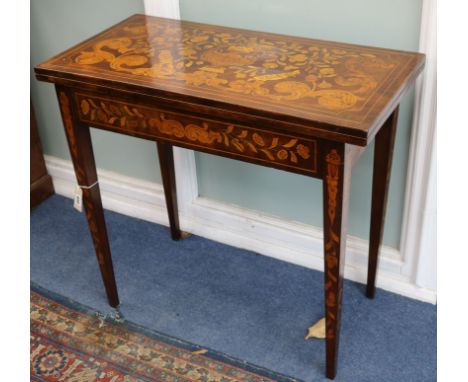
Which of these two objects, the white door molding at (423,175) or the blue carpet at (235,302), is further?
the blue carpet at (235,302)

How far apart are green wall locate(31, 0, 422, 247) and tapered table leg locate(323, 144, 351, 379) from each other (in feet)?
1.54

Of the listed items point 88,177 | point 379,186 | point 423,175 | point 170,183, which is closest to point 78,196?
point 88,177

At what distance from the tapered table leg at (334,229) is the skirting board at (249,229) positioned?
427mm

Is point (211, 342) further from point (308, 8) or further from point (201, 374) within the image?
point (308, 8)

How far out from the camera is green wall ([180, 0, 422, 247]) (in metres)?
1.70

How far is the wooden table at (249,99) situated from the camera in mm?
1366

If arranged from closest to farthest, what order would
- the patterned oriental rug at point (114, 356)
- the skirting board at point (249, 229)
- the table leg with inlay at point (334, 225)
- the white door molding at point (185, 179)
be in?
the table leg with inlay at point (334, 225) → the patterned oriental rug at point (114, 356) → the skirting board at point (249, 229) → the white door molding at point (185, 179)

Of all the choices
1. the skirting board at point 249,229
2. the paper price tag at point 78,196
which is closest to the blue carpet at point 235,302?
the skirting board at point 249,229

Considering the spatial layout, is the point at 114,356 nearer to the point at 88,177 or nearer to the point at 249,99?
the point at 88,177

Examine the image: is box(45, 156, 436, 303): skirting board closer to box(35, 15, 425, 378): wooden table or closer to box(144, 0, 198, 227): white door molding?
box(144, 0, 198, 227): white door molding

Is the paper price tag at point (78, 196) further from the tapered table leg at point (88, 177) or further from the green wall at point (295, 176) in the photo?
the green wall at point (295, 176)

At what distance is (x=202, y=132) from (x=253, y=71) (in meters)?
0.20

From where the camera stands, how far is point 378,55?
5.24 feet

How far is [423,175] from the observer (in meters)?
1.83
